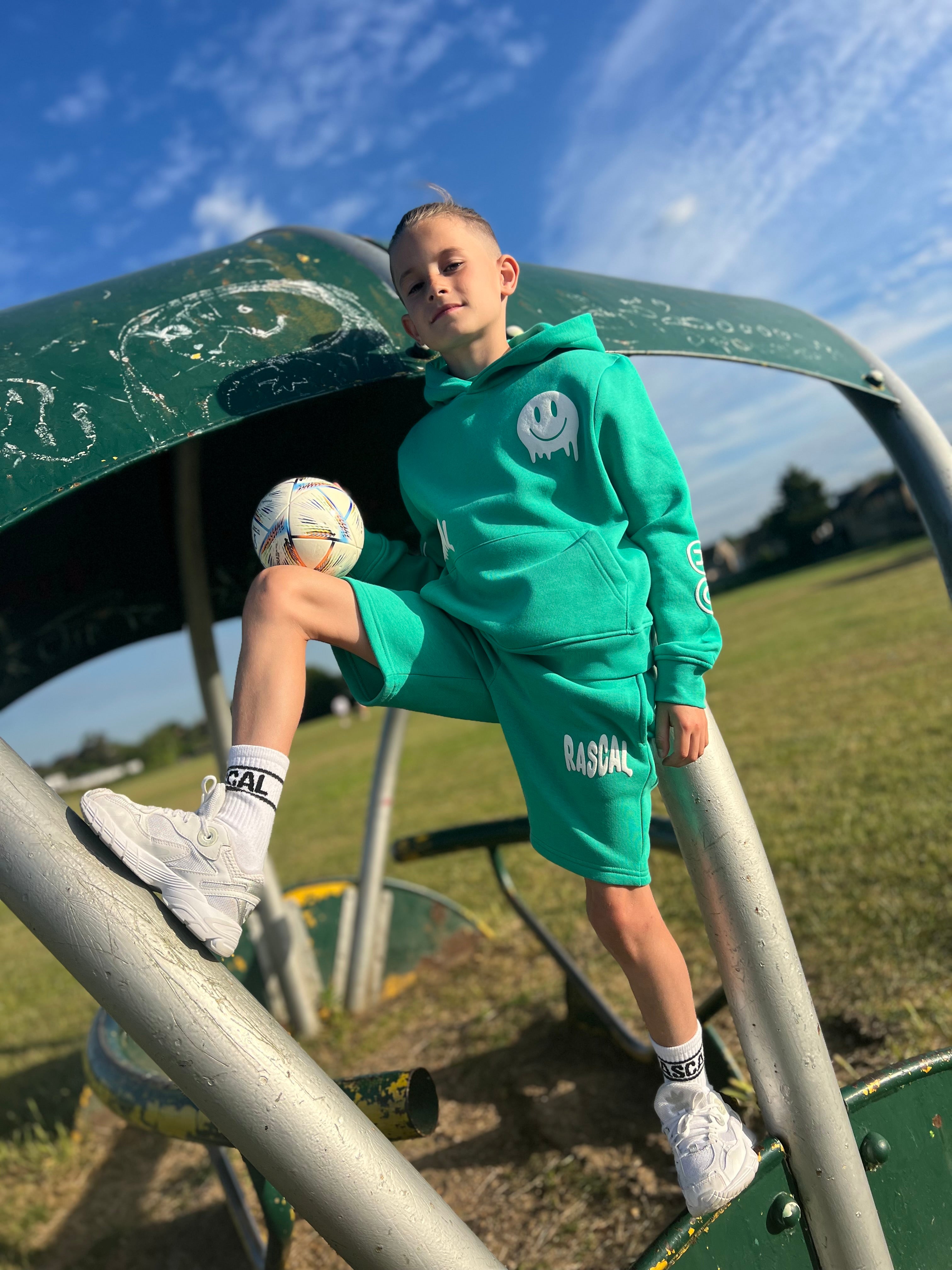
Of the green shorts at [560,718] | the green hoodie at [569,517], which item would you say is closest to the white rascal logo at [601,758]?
the green shorts at [560,718]

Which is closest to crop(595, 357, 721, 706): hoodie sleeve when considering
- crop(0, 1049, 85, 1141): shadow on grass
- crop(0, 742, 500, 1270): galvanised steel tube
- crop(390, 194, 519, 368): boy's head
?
crop(390, 194, 519, 368): boy's head

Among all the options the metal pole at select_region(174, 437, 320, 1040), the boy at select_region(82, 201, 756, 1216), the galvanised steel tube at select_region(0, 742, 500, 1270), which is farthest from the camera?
the metal pole at select_region(174, 437, 320, 1040)

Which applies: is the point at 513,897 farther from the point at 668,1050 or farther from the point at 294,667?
the point at 294,667

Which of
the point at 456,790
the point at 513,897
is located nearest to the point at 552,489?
the point at 513,897

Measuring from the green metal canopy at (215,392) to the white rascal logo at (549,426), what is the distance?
0.24 meters

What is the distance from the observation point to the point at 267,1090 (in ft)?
3.10

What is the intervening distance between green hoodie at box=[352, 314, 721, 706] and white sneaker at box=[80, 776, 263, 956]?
52 cm

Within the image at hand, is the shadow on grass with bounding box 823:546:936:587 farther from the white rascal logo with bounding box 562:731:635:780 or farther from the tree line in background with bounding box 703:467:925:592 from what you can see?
the white rascal logo with bounding box 562:731:635:780

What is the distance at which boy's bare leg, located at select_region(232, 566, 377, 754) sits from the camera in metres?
1.26

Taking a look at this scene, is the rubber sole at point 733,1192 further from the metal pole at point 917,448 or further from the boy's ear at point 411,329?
the boy's ear at point 411,329

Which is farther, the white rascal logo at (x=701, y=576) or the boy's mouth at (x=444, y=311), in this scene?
the boy's mouth at (x=444, y=311)

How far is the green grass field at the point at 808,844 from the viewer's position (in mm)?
2986

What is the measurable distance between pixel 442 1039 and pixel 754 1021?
231 cm

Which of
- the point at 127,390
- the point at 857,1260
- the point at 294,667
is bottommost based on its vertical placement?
the point at 857,1260
